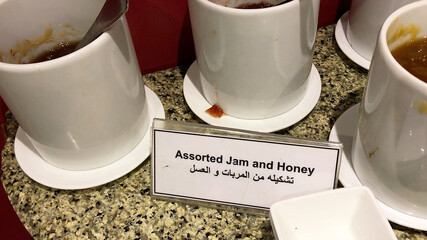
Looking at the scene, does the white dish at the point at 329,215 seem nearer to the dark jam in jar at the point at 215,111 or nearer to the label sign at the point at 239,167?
the label sign at the point at 239,167

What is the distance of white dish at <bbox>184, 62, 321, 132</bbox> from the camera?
0.62 meters

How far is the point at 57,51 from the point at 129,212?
0.26 metres

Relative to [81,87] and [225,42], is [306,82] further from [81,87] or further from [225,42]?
[81,87]

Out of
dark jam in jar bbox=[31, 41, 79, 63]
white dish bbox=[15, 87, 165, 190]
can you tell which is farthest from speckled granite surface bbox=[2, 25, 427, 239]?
dark jam in jar bbox=[31, 41, 79, 63]

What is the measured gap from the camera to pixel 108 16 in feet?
1.69

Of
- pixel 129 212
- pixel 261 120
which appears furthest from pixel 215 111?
pixel 129 212

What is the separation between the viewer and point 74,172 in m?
0.59

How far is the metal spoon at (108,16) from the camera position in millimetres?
494

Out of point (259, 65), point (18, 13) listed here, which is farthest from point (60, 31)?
point (259, 65)

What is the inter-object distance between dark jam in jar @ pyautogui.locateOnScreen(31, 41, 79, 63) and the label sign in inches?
8.5

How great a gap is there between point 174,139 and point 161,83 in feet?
0.69

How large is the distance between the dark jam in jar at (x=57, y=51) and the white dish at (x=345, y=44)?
42 cm

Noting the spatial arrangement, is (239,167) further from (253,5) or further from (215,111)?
(253,5)

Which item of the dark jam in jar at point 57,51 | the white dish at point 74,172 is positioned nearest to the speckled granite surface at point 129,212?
the white dish at point 74,172
